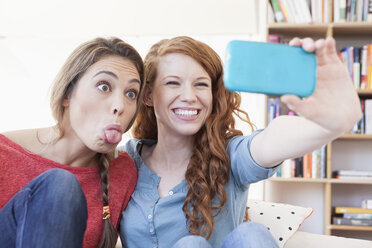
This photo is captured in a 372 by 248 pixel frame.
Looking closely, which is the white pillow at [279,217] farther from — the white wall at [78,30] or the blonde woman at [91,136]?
the white wall at [78,30]

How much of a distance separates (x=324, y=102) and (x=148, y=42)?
345cm

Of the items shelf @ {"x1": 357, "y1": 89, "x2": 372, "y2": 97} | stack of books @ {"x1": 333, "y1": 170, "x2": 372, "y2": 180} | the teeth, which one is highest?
shelf @ {"x1": 357, "y1": 89, "x2": 372, "y2": 97}

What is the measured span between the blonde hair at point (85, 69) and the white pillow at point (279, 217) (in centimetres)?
65

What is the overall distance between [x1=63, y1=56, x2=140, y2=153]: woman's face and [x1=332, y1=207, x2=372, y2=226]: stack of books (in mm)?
1720

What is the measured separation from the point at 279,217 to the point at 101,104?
908mm

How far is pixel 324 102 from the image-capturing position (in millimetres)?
797

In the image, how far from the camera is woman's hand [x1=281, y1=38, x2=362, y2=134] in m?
0.78

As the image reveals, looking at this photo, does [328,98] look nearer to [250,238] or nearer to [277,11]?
[250,238]

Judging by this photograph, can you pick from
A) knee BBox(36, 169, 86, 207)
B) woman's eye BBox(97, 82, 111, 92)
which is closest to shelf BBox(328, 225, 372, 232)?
woman's eye BBox(97, 82, 111, 92)

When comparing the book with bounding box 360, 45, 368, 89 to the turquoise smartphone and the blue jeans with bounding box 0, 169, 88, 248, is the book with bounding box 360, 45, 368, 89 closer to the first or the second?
the turquoise smartphone

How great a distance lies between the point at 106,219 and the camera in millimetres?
1289

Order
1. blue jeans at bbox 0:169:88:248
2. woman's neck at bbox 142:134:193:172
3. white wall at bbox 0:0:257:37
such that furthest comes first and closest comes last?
white wall at bbox 0:0:257:37 → woman's neck at bbox 142:134:193:172 → blue jeans at bbox 0:169:88:248

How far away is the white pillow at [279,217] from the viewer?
1634 millimetres

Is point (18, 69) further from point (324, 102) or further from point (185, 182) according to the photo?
point (324, 102)
